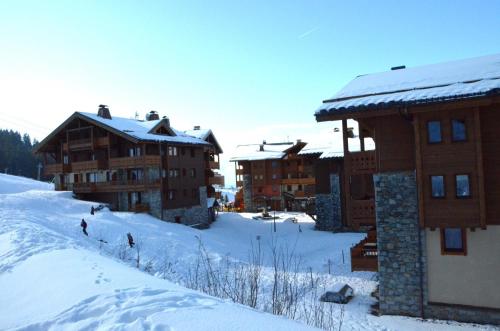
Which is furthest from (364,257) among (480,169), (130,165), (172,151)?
(172,151)

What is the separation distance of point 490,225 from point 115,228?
68.0 feet

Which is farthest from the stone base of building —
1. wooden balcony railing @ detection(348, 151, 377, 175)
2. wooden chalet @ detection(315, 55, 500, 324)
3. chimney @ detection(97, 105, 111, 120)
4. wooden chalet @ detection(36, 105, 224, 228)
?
chimney @ detection(97, 105, 111, 120)

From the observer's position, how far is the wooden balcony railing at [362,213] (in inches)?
611

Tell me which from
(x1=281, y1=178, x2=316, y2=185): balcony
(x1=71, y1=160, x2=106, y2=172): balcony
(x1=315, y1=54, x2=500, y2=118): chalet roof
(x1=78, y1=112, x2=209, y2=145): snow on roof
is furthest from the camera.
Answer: (x1=281, y1=178, x2=316, y2=185): balcony

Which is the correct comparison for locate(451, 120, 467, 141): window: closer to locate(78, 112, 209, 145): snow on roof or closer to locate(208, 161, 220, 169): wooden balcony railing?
locate(78, 112, 209, 145): snow on roof

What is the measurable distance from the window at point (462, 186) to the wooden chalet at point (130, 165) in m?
24.3

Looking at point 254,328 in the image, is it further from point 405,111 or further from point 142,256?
point 142,256

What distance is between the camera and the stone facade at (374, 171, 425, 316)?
47.6ft

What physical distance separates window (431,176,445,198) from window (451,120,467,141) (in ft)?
4.82

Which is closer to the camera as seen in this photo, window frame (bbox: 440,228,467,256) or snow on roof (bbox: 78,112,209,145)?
window frame (bbox: 440,228,467,256)

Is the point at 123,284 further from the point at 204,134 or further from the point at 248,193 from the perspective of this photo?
the point at 248,193

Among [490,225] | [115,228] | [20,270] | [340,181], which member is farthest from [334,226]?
[20,270]

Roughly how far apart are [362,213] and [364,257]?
83.3 inches

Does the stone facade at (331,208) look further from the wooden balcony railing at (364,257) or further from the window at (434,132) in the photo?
the window at (434,132)
